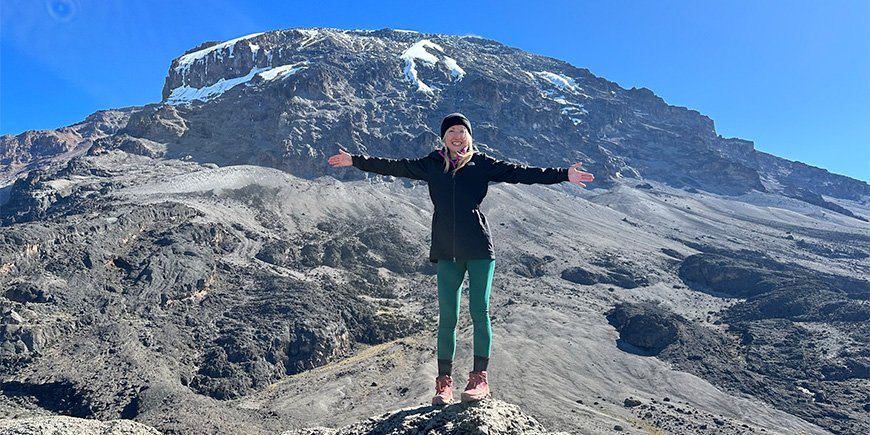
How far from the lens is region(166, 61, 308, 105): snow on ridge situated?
436 ft

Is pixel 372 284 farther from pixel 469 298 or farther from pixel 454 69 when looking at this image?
pixel 454 69

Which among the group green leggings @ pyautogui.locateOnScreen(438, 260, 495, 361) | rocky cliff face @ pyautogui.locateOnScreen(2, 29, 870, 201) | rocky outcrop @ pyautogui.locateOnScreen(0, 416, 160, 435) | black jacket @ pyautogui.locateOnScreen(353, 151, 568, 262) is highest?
rocky cliff face @ pyautogui.locateOnScreen(2, 29, 870, 201)

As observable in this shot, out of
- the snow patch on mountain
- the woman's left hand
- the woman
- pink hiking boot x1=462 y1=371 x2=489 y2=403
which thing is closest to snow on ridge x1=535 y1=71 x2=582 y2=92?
the snow patch on mountain

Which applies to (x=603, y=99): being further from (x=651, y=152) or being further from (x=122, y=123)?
(x=122, y=123)

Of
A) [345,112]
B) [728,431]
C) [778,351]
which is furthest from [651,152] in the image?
[728,431]

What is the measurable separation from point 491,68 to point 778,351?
399 ft

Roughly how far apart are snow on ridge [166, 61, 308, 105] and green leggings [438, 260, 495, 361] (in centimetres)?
13113

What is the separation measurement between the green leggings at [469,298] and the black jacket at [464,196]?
105 mm

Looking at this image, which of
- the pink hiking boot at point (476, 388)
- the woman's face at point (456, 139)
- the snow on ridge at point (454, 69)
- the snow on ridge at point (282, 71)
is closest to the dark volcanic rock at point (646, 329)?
the pink hiking boot at point (476, 388)

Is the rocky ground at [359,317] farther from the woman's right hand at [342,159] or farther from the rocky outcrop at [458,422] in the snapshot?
the woman's right hand at [342,159]

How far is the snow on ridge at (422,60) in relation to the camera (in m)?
134

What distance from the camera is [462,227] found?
4.95 m

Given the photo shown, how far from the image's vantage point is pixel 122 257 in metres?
Result: 42.0

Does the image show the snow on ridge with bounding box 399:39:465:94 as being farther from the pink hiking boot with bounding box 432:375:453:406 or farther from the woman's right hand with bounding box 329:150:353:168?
the pink hiking boot with bounding box 432:375:453:406
